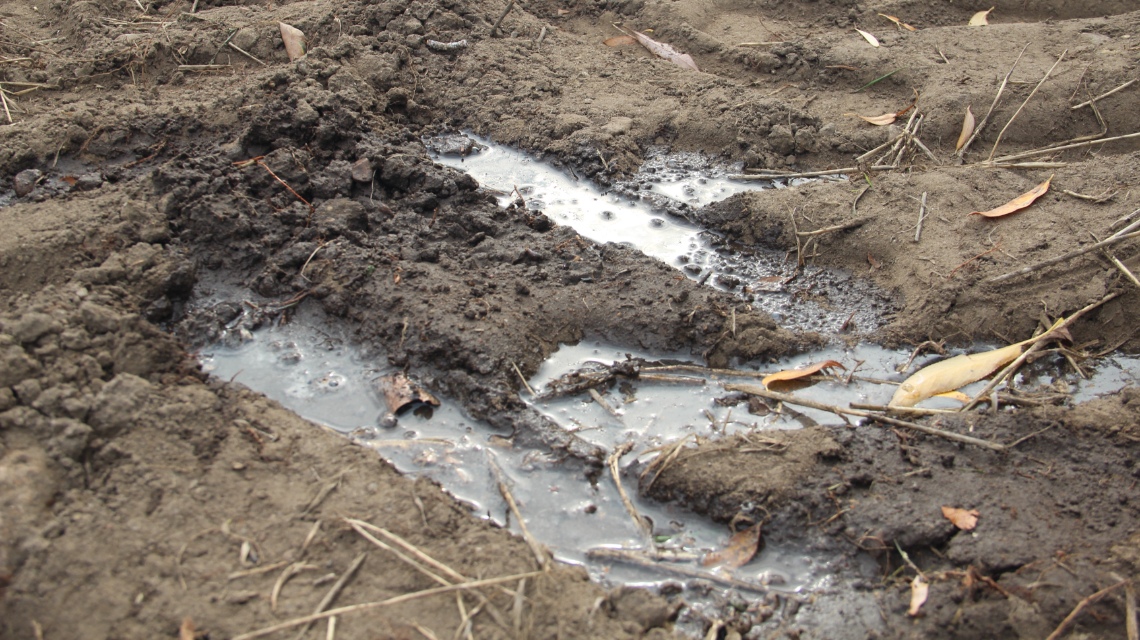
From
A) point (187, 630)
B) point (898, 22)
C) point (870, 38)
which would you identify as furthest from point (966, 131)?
point (187, 630)

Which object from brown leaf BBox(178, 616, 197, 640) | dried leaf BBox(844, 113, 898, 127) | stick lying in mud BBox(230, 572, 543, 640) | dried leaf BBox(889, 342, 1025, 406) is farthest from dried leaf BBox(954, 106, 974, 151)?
brown leaf BBox(178, 616, 197, 640)

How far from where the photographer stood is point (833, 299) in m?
3.80

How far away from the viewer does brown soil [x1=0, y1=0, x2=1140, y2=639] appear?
8.01 ft

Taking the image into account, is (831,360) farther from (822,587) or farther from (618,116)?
(618,116)

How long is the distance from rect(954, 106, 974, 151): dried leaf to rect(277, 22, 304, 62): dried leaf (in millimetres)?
3813

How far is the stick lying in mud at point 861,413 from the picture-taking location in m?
2.91

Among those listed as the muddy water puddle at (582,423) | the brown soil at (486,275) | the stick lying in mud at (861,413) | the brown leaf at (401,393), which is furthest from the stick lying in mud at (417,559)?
the stick lying in mud at (861,413)

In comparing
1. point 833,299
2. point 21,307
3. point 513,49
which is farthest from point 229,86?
point 833,299

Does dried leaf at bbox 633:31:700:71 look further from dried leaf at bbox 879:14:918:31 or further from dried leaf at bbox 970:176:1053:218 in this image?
dried leaf at bbox 970:176:1053:218

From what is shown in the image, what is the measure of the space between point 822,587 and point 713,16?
4129mm

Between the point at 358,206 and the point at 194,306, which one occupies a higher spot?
the point at 358,206

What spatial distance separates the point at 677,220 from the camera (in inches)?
169

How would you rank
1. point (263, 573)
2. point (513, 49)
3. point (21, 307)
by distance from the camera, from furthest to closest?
point (513, 49), point (21, 307), point (263, 573)

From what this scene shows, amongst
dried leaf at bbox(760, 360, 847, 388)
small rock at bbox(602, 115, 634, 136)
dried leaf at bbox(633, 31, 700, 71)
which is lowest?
dried leaf at bbox(760, 360, 847, 388)
